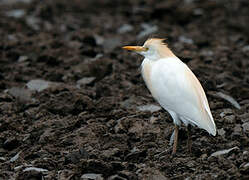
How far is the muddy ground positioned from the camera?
640 cm

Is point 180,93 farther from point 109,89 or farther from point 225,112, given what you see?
point 109,89

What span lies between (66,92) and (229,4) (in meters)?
7.83

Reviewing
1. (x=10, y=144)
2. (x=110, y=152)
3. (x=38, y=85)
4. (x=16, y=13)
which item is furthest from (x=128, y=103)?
(x=16, y=13)

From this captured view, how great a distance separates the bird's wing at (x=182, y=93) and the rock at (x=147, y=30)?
5964 mm

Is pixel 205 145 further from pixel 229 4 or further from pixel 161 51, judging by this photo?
pixel 229 4

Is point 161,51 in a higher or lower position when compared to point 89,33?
higher

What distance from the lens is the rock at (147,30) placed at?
1269 cm

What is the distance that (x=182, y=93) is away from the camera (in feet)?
21.6

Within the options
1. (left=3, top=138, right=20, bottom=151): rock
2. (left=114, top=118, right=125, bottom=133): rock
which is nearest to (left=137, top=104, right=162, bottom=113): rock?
(left=114, top=118, right=125, bottom=133): rock

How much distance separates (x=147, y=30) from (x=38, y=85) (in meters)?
4.42

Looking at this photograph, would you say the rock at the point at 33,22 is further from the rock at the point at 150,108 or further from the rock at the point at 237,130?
the rock at the point at 237,130

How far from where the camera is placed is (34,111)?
27.3 ft

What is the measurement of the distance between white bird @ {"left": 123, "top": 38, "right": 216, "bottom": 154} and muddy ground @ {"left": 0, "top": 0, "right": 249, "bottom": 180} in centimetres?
44

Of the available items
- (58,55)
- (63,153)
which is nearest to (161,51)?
(63,153)
